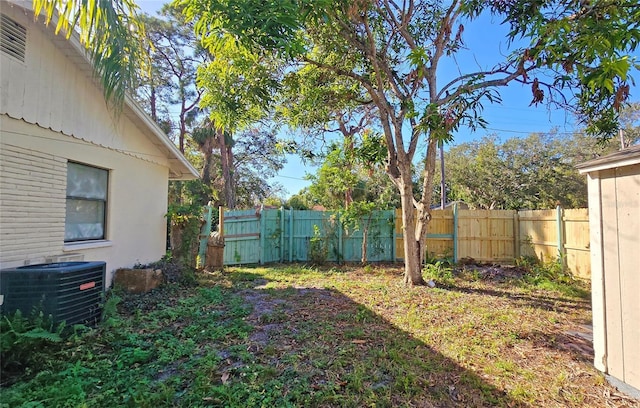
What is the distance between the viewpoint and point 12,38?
12.4ft

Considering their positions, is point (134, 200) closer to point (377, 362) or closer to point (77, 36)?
point (77, 36)

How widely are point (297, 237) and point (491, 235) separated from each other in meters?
6.23

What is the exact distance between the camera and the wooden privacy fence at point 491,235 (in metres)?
8.76

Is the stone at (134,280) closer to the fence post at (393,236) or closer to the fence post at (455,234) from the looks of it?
the fence post at (393,236)

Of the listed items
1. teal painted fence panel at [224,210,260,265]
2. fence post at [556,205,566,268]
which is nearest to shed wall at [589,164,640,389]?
fence post at [556,205,566,268]

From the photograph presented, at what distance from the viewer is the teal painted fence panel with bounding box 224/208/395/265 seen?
10.3 meters

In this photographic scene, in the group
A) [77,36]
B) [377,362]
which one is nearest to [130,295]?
[77,36]

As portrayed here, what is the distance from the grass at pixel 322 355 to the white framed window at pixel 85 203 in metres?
1.33

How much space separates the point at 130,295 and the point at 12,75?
3.65 metres

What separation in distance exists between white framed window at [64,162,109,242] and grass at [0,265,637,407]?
4.38ft

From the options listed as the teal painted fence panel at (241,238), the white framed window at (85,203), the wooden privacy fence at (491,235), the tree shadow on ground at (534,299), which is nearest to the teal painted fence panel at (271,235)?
the teal painted fence panel at (241,238)

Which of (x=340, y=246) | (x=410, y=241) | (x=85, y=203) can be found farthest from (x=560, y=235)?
(x=85, y=203)

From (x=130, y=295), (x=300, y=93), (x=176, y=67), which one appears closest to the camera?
(x=130, y=295)

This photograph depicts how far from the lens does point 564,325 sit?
15.2 ft
